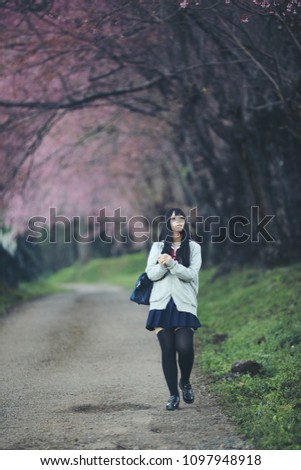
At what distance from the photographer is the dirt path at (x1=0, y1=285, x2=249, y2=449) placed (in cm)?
647

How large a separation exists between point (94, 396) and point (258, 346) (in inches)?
133

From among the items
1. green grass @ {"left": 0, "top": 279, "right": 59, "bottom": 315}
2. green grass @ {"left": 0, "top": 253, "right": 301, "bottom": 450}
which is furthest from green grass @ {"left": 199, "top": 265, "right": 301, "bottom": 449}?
green grass @ {"left": 0, "top": 279, "right": 59, "bottom": 315}

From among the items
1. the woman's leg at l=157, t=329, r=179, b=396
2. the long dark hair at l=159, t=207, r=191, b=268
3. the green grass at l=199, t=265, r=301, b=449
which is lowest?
the green grass at l=199, t=265, r=301, b=449

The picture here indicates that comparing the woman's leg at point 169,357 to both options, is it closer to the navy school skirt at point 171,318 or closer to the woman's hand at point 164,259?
the navy school skirt at point 171,318

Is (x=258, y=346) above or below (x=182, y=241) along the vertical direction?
below

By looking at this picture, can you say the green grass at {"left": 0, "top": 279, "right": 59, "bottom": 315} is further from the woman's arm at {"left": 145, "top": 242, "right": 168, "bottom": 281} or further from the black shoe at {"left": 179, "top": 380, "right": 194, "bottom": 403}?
the woman's arm at {"left": 145, "top": 242, "right": 168, "bottom": 281}

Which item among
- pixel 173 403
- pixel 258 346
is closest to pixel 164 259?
pixel 173 403

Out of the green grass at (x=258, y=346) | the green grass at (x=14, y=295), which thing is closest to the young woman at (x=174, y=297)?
the green grass at (x=258, y=346)

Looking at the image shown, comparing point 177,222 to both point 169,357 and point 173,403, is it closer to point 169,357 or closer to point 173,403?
point 169,357

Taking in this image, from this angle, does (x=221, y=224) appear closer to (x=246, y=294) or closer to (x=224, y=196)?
(x=224, y=196)

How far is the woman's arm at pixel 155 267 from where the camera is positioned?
7.52m

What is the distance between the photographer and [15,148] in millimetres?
17828

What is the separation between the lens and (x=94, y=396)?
855 cm
